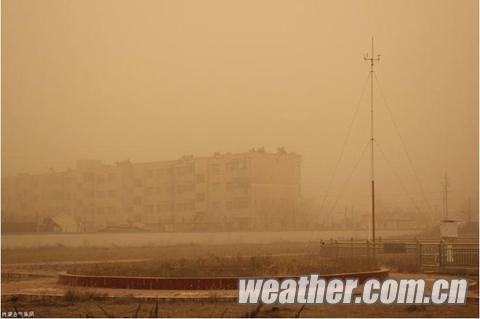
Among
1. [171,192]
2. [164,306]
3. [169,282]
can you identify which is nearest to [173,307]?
[164,306]

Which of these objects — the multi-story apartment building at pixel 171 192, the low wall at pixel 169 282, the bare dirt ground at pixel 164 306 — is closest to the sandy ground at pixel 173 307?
the bare dirt ground at pixel 164 306

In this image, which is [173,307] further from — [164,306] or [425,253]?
[425,253]

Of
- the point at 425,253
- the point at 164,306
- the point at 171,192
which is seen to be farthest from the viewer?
the point at 171,192

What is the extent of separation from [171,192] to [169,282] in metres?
57.0

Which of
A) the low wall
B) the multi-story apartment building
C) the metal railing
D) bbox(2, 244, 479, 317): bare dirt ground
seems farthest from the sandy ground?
the multi-story apartment building

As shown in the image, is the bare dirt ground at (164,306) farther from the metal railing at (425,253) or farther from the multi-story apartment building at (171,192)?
the multi-story apartment building at (171,192)

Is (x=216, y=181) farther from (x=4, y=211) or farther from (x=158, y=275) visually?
(x=158, y=275)

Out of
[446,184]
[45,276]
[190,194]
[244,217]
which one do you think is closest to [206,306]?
[45,276]

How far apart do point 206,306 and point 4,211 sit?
1966 inches

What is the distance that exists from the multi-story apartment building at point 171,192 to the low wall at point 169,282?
156 ft

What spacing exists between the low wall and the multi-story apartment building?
47.5 metres

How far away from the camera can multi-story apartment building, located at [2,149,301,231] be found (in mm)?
69562

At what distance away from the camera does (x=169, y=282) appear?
17891 millimetres

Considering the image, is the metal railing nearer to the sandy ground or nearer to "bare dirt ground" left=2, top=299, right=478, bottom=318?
the sandy ground
